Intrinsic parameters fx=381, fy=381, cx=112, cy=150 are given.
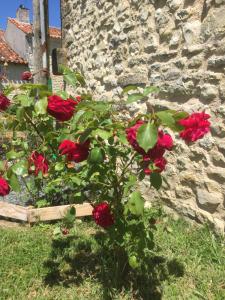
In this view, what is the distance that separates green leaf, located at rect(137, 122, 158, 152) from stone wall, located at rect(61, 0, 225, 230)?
3.03ft

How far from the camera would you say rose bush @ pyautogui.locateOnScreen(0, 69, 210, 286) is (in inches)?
71.9

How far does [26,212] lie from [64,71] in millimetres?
1963

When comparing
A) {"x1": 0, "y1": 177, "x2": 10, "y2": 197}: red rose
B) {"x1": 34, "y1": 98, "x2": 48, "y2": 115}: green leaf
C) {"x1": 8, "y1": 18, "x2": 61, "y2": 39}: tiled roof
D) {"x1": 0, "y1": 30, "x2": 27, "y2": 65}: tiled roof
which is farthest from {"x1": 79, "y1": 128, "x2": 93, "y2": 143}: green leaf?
{"x1": 8, "y1": 18, "x2": 61, "y2": 39}: tiled roof

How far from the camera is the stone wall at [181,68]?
10.4 ft

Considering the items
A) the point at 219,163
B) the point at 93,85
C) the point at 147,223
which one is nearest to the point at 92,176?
the point at 147,223

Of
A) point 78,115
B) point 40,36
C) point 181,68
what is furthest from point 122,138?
point 40,36

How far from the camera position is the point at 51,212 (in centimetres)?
390

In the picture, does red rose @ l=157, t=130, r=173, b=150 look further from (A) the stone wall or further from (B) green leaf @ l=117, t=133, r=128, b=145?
(A) the stone wall

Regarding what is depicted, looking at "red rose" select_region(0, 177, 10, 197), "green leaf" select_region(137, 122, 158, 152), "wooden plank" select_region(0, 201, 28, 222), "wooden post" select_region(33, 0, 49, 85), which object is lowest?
"wooden plank" select_region(0, 201, 28, 222)

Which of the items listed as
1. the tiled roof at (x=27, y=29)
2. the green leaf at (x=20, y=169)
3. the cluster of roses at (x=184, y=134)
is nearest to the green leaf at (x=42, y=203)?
the green leaf at (x=20, y=169)

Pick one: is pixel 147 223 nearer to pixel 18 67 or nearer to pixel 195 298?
pixel 195 298

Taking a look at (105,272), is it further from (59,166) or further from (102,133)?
(102,133)

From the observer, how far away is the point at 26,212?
3.88 m

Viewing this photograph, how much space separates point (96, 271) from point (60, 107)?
146 cm
